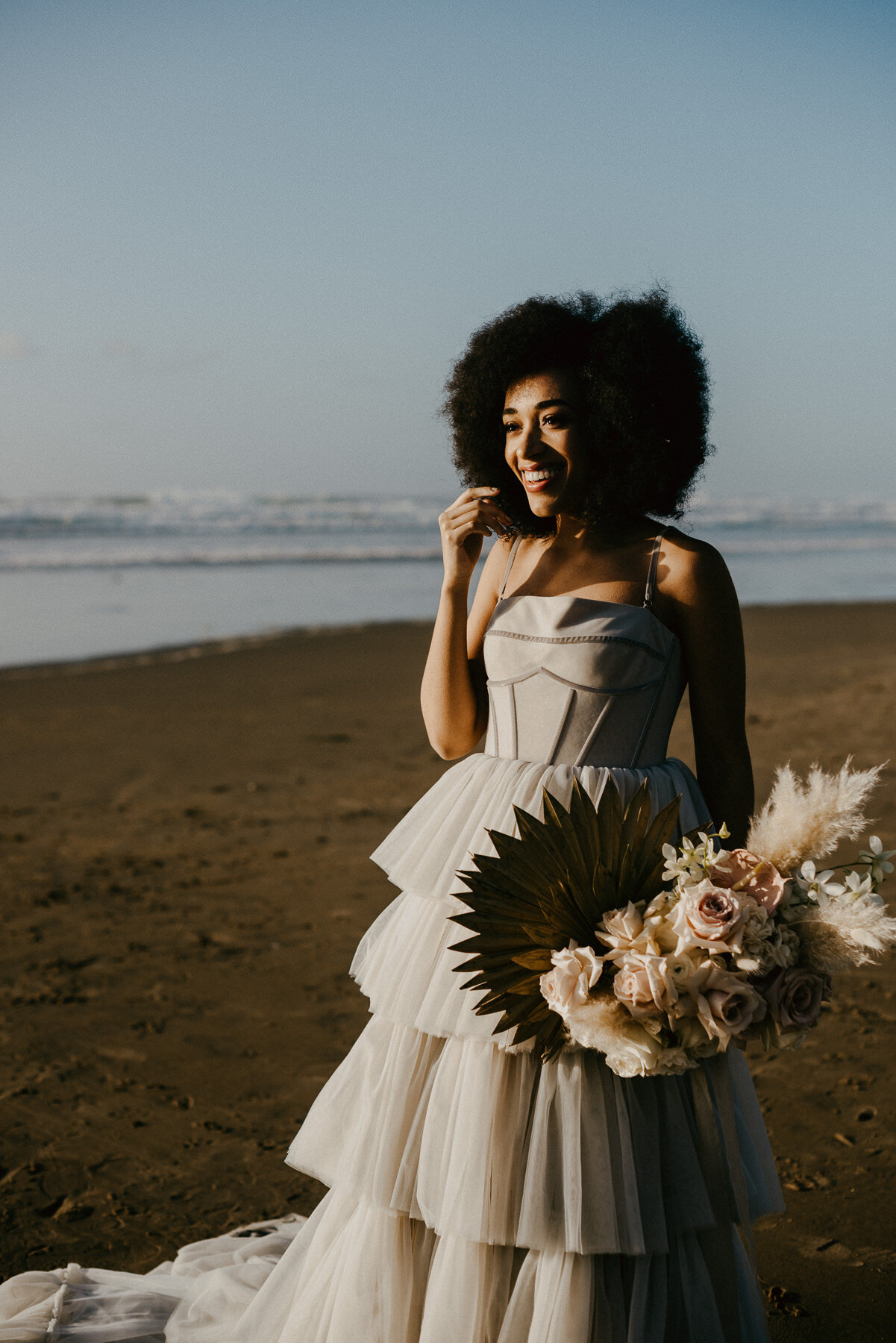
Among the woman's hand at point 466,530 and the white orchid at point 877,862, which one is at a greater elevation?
the woman's hand at point 466,530

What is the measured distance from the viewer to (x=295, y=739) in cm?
921

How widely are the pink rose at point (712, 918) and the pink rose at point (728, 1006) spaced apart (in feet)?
0.16

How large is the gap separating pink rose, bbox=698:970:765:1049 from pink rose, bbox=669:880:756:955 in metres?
0.05

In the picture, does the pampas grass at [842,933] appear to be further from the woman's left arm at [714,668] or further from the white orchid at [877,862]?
the woman's left arm at [714,668]

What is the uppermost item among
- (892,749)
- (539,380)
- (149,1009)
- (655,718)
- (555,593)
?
(539,380)

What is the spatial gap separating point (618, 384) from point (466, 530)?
44 centimetres

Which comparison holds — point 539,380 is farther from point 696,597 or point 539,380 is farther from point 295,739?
point 295,739

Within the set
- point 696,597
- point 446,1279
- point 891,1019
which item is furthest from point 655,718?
point 891,1019

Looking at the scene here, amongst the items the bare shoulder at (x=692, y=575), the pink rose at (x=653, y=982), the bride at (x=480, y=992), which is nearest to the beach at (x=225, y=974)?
the bride at (x=480, y=992)

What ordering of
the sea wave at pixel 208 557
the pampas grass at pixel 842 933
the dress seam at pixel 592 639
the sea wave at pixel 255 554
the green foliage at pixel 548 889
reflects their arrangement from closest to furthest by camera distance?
the pampas grass at pixel 842 933
the green foliage at pixel 548 889
the dress seam at pixel 592 639
the sea wave at pixel 208 557
the sea wave at pixel 255 554

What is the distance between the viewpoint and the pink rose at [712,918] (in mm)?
1745

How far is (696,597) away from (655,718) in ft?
0.84

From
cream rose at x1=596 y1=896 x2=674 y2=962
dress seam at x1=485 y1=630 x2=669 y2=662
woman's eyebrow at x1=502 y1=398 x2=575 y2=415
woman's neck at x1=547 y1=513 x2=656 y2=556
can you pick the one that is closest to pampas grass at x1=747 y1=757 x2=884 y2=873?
cream rose at x1=596 y1=896 x2=674 y2=962

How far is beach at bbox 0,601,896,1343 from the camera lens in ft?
10.7
